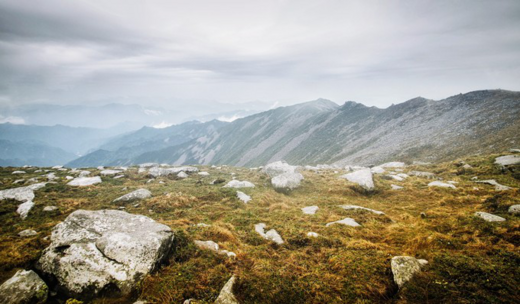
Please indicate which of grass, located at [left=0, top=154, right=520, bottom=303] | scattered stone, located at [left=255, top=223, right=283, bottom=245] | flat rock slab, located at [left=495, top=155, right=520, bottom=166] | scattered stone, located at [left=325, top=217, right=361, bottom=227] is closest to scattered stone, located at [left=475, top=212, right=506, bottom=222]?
grass, located at [left=0, top=154, right=520, bottom=303]

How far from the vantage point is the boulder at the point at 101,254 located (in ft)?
21.6

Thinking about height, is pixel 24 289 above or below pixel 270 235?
above

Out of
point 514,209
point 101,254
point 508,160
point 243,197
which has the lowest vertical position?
point 243,197

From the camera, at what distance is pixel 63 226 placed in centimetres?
826

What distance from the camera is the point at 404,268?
242 inches

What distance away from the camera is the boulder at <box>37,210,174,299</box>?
6598mm

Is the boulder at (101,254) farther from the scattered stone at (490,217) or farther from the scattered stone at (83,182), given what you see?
the scattered stone at (83,182)

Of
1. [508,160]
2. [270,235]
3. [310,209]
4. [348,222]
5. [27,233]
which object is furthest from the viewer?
[508,160]

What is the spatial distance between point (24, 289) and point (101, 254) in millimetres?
1877

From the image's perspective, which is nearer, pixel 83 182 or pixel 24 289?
pixel 24 289

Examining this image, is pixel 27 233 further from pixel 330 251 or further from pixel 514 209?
pixel 514 209

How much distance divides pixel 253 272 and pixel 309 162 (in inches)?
5520

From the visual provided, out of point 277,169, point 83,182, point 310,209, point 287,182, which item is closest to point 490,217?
point 310,209

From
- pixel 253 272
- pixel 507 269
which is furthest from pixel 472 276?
pixel 253 272
